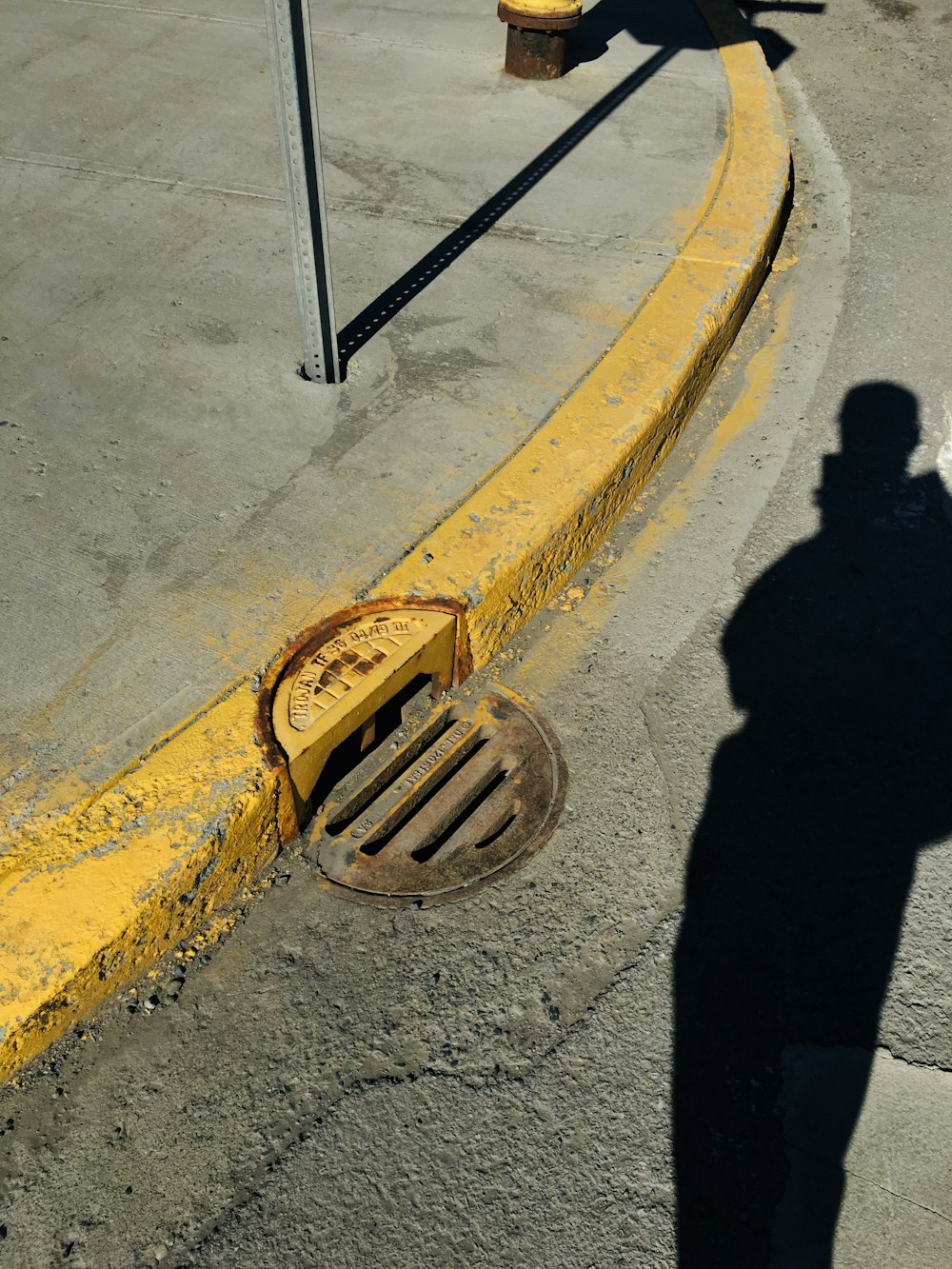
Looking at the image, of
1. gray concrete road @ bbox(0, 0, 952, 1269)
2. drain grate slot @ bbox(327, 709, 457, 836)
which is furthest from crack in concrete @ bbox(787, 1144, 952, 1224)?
drain grate slot @ bbox(327, 709, 457, 836)

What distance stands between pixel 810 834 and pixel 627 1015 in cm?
73

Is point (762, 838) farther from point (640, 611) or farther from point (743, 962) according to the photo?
point (640, 611)

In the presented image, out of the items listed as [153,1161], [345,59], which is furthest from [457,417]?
[345,59]

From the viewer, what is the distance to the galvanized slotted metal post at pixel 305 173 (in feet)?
9.70

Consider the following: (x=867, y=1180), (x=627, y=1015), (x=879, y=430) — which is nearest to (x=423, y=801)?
(x=627, y=1015)

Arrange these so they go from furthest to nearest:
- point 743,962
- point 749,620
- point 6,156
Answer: point 6,156
point 749,620
point 743,962

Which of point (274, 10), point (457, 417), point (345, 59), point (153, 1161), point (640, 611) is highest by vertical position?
point (274, 10)

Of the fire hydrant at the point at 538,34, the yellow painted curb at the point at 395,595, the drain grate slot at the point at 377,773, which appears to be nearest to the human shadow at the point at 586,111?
the fire hydrant at the point at 538,34

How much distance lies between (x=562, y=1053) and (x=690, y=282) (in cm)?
308

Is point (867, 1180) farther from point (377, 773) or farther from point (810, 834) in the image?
point (377, 773)

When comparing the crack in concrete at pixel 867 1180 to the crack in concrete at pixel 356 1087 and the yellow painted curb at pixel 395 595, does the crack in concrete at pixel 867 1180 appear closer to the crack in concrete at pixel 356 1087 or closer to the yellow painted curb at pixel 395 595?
the crack in concrete at pixel 356 1087

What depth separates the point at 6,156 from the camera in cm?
482

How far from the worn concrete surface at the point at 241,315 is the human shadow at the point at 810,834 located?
42.6 inches

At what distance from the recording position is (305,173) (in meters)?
3.14
